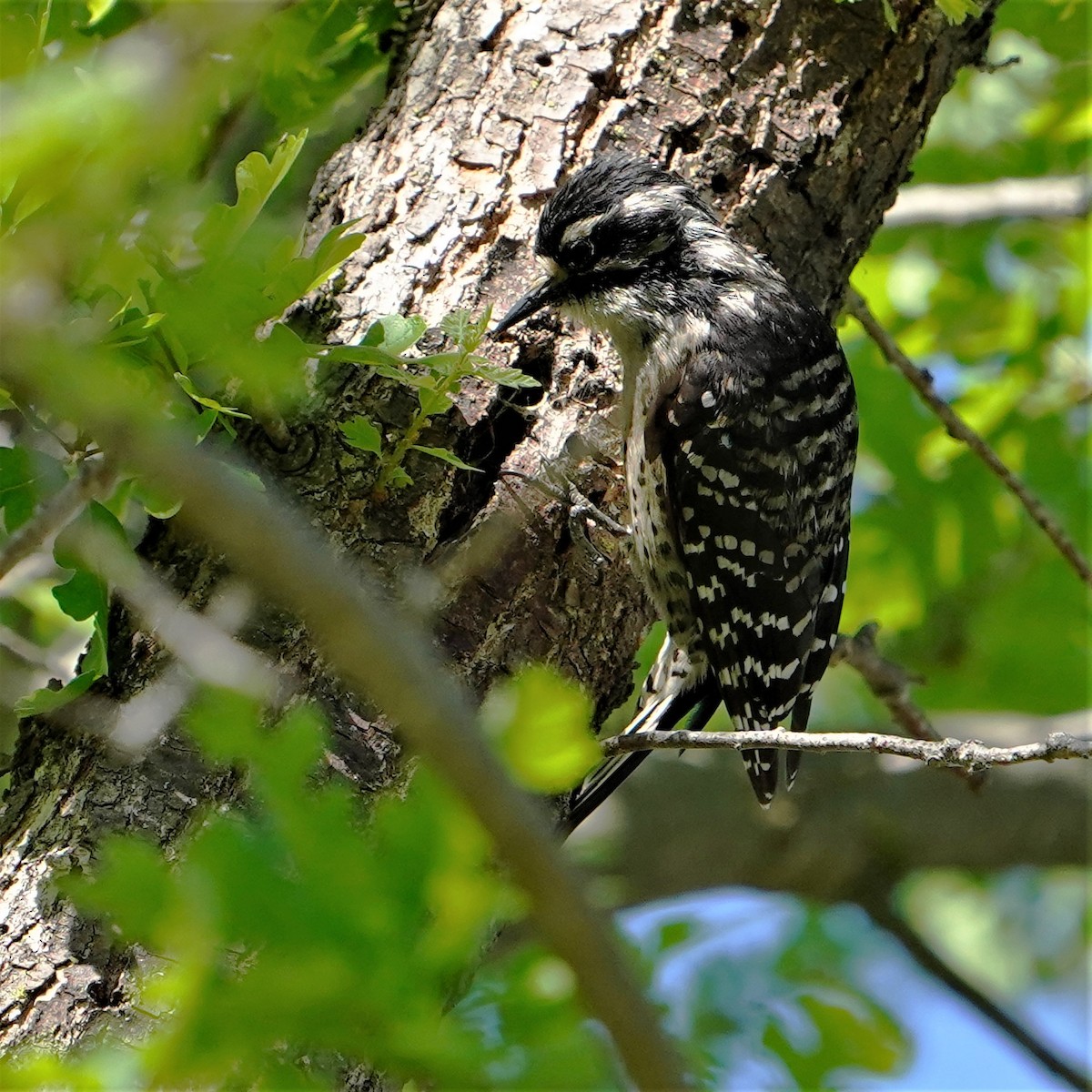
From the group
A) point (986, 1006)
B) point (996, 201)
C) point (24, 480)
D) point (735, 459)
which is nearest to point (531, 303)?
point (735, 459)

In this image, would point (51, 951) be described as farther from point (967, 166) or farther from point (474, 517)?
point (967, 166)

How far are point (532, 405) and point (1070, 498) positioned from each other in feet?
7.49

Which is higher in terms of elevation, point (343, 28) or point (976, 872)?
point (976, 872)

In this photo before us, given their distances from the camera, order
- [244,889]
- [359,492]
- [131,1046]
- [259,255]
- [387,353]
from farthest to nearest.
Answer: [359,492]
[387,353]
[131,1046]
[259,255]
[244,889]

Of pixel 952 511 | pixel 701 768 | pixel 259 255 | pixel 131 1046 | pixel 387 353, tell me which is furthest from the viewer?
pixel 701 768

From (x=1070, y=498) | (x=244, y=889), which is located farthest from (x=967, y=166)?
(x=244, y=889)

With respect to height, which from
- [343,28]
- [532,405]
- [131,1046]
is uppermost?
[343,28]

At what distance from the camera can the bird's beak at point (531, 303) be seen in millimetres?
2627

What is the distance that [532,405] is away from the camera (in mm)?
2609

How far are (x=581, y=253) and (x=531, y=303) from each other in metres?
0.38

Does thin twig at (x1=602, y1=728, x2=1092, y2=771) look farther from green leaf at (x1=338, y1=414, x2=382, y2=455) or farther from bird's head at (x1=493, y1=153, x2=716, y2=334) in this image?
bird's head at (x1=493, y1=153, x2=716, y2=334)

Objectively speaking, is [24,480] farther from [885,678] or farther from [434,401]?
[885,678]

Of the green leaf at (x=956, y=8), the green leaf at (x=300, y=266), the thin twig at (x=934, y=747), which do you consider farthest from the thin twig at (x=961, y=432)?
the green leaf at (x=300, y=266)

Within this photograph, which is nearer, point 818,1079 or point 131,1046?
point 131,1046
